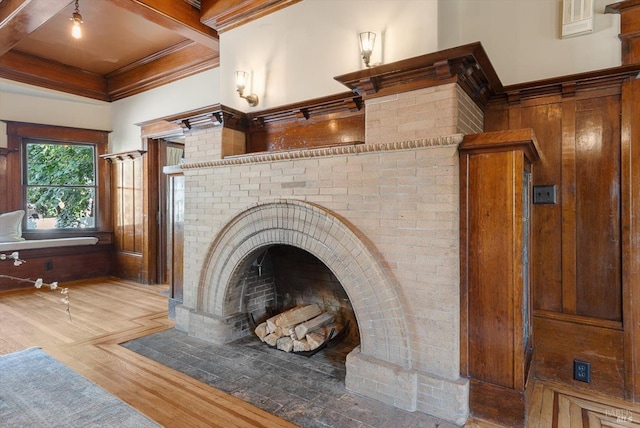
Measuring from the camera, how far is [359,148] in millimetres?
2471

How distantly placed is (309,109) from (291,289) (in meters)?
1.85

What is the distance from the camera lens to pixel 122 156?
6.02 meters

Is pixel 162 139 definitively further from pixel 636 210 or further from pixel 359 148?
pixel 636 210

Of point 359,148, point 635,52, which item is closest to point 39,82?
point 359,148

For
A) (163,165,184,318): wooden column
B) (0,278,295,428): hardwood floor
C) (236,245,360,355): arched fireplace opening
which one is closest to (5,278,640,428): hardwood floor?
(0,278,295,428): hardwood floor

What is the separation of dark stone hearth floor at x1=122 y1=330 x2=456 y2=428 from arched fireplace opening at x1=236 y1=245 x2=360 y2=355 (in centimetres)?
25

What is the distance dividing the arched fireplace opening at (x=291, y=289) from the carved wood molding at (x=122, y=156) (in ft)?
11.3

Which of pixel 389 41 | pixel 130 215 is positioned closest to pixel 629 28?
pixel 389 41

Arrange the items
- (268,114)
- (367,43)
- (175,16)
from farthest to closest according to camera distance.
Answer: (175,16)
(268,114)
(367,43)

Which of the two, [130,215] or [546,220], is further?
[130,215]

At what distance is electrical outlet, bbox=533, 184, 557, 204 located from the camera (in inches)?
100

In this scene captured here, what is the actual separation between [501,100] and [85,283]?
21.3 feet

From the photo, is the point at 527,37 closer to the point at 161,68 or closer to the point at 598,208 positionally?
the point at 598,208

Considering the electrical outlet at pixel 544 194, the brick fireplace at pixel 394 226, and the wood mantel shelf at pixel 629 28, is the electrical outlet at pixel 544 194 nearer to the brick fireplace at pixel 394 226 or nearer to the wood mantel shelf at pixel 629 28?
the brick fireplace at pixel 394 226
